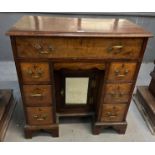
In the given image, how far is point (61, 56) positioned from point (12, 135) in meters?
0.77

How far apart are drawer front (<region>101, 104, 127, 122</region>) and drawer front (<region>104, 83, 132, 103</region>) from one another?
0.15 feet

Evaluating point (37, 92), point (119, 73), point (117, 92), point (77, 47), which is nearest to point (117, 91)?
point (117, 92)

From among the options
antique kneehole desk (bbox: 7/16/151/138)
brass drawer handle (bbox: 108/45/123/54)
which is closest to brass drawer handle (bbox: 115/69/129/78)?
antique kneehole desk (bbox: 7/16/151/138)

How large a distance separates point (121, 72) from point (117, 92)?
0.51 feet

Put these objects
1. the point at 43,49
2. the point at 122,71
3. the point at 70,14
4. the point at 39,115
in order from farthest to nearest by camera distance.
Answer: the point at 70,14
the point at 39,115
the point at 122,71
the point at 43,49

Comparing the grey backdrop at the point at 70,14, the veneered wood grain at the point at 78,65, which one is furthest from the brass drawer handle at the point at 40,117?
the grey backdrop at the point at 70,14

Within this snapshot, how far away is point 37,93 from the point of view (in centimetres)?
112

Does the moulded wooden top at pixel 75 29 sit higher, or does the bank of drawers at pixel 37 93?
the moulded wooden top at pixel 75 29

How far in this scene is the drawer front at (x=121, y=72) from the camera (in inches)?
41.9

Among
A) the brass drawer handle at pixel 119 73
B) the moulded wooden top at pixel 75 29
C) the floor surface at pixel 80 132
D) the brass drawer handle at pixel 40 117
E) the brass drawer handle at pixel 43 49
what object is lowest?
the floor surface at pixel 80 132

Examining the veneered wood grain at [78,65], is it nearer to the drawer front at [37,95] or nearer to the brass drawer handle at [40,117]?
the drawer front at [37,95]

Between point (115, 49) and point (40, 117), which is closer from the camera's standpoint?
point (115, 49)

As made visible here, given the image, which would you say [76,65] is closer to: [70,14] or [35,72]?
[35,72]
